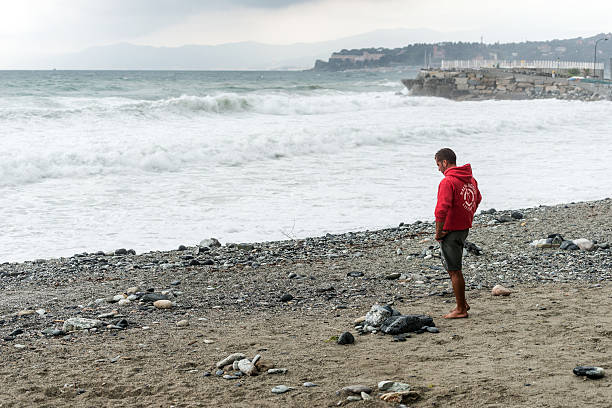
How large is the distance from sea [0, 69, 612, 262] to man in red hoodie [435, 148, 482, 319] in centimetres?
479

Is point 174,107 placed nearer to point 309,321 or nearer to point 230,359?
point 309,321

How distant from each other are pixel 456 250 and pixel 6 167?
1248cm

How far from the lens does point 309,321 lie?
552 centimetres

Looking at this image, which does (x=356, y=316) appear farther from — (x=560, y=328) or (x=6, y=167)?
(x=6, y=167)

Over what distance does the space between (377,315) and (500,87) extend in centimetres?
5291

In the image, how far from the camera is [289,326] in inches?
212

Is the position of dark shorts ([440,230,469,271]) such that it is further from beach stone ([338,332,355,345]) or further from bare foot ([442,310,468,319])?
beach stone ([338,332,355,345])

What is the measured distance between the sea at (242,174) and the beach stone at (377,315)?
4703 mm

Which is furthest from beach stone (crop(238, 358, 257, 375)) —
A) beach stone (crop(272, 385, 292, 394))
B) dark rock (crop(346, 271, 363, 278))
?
dark rock (crop(346, 271, 363, 278))

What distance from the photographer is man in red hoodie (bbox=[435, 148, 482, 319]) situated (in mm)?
5086

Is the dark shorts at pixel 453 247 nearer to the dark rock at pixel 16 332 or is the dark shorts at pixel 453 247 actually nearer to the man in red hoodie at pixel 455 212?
the man in red hoodie at pixel 455 212

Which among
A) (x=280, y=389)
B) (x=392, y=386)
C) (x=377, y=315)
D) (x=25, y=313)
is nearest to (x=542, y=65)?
(x=377, y=315)

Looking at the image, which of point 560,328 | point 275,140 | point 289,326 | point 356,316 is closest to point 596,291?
point 560,328

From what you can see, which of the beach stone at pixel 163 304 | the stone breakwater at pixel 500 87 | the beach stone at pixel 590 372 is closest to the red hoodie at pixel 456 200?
the beach stone at pixel 590 372
